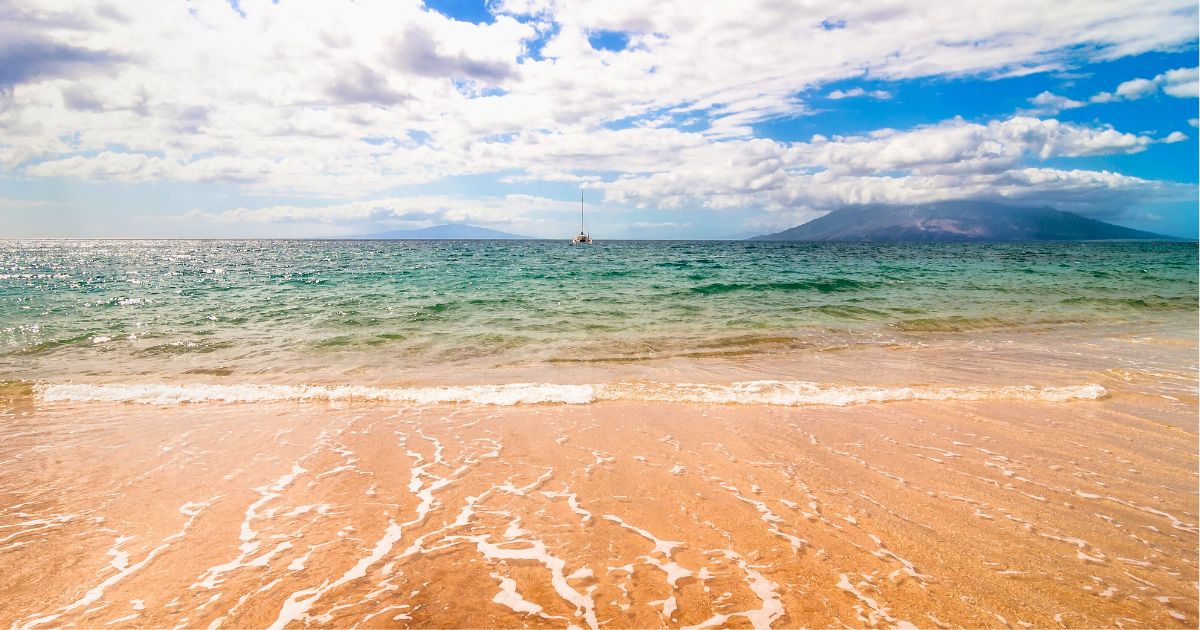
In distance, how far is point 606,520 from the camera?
15.7 feet

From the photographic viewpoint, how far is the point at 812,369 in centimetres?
1092

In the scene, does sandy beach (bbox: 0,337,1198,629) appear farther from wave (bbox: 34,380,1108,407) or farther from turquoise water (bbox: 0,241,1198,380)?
turquoise water (bbox: 0,241,1198,380)

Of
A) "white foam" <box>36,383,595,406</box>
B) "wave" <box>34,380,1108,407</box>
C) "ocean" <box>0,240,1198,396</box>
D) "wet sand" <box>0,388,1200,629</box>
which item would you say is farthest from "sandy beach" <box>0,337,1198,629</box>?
"ocean" <box>0,240,1198,396</box>

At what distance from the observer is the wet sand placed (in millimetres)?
3605

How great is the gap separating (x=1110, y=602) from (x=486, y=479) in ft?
17.1

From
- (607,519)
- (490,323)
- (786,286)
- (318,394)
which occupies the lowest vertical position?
(607,519)

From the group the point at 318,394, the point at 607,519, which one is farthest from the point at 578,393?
the point at 318,394

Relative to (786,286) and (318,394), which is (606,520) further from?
(786,286)

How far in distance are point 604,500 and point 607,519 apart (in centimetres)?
39

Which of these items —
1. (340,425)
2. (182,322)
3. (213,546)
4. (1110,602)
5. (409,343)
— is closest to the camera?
(1110,602)

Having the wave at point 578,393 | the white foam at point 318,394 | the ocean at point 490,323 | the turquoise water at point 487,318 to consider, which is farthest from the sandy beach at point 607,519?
the turquoise water at point 487,318

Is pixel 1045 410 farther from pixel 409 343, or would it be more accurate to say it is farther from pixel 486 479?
pixel 409 343

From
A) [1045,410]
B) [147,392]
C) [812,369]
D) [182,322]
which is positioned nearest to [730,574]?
[1045,410]

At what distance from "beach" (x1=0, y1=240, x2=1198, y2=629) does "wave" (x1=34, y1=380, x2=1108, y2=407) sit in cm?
7
